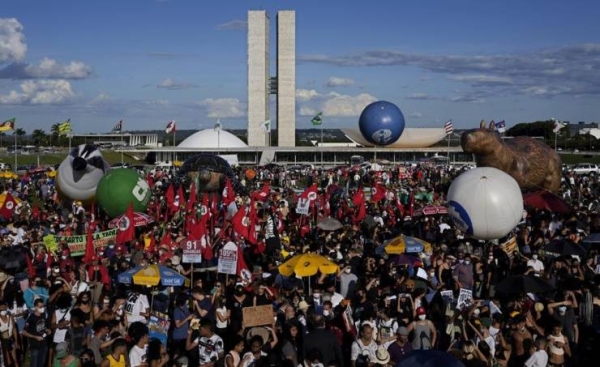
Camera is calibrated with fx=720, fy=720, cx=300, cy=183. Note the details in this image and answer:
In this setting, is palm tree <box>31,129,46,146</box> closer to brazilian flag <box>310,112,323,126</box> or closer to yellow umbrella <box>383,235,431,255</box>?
brazilian flag <box>310,112,323,126</box>

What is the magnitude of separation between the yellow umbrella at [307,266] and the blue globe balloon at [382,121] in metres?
48.7

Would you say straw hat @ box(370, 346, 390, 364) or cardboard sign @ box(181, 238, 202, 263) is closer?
straw hat @ box(370, 346, 390, 364)

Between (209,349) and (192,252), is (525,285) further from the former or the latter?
(192,252)

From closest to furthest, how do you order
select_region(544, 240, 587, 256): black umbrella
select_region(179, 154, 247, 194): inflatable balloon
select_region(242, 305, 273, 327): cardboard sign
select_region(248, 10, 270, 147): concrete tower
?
select_region(242, 305, 273, 327): cardboard sign, select_region(544, 240, 587, 256): black umbrella, select_region(179, 154, 247, 194): inflatable balloon, select_region(248, 10, 270, 147): concrete tower

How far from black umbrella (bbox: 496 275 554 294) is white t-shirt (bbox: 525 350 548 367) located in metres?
2.71

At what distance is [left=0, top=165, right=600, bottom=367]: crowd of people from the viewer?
332 inches

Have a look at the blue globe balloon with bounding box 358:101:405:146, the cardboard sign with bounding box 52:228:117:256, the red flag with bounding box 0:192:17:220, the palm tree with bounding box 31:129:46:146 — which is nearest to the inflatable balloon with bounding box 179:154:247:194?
the red flag with bounding box 0:192:17:220

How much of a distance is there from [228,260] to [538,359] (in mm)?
5892

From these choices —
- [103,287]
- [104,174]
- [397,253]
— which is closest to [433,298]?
[397,253]

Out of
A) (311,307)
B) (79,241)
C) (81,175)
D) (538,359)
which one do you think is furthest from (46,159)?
(538,359)

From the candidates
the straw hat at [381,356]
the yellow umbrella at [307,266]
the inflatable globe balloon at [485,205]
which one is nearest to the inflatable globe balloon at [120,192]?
the inflatable globe balloon at [485,205]

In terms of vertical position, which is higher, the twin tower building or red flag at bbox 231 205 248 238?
the twin tower building

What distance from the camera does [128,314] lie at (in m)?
10.2

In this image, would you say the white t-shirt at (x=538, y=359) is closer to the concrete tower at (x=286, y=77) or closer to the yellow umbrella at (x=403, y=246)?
the yellow umbrella at (x=403, y=246)
